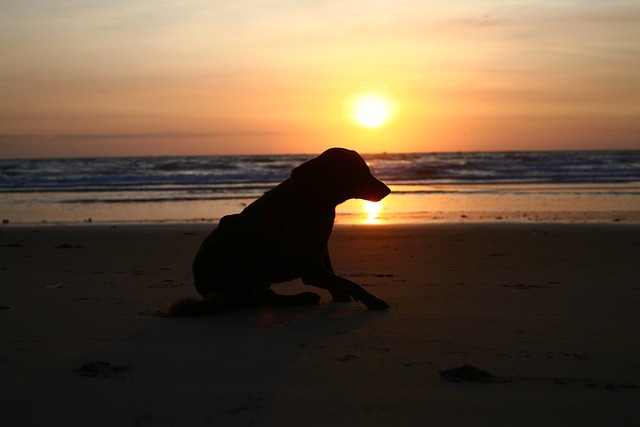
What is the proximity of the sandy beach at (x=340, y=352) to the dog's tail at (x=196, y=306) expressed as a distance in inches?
3.7

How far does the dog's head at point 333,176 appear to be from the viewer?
5559mm

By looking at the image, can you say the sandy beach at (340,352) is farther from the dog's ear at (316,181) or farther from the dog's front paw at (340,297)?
the dog's ear at (316,181)

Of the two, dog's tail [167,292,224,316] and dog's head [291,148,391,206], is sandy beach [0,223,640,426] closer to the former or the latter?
dog's tail [167,292,224,316]

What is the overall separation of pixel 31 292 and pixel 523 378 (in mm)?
4684

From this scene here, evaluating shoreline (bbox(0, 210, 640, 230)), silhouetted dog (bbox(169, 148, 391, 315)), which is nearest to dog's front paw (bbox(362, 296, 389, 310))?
silhouetted dog (bbox(169, 148, 391, 315))

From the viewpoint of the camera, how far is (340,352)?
4188 millimetres

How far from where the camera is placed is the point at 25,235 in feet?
43.4

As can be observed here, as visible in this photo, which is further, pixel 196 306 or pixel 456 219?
pixel 456 219

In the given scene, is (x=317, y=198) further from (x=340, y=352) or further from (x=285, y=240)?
(x=340, y=352)

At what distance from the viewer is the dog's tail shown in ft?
17.5

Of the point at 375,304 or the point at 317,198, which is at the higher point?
the point at 317,198

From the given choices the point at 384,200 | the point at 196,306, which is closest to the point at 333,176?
the point at 196,306

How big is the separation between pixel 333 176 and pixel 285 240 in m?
0.61

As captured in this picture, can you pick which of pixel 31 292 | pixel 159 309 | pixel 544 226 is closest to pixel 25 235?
pixel 31 292
